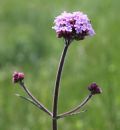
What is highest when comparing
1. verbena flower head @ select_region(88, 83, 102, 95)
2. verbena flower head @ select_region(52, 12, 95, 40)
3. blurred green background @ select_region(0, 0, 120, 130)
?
blurred green background @ select_region(0, 0, 120, 130)

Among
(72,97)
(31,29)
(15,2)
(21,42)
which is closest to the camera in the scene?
(72,97)

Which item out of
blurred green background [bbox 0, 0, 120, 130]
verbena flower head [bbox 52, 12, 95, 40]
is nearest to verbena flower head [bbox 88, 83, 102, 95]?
verbena flower head [bbox 52, 12, 95, 40]

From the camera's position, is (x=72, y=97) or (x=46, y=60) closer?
(x=72, y=97)

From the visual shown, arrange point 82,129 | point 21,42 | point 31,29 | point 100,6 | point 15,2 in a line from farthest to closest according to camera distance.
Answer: point 15,2, point 100,6, point 31,29, point 21,42, point 82,129

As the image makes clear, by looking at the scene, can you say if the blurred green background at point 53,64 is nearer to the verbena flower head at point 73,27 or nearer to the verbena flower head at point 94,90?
the verbena flower head at point 94,90

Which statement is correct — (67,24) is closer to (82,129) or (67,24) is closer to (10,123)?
(82,129)

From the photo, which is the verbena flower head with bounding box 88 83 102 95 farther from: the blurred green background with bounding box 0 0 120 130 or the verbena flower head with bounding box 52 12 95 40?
the blurred green background with bounding box 0 0 120 130

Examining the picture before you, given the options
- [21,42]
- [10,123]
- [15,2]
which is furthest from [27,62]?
[15,2]
